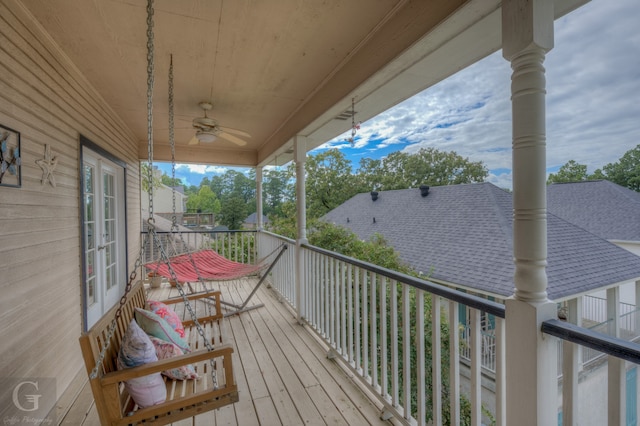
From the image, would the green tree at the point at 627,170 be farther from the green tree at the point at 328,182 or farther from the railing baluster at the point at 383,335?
the green tree at the point at 328,182

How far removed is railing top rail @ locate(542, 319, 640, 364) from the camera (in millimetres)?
859

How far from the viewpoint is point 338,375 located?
251 cm

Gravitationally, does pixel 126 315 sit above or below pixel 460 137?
below

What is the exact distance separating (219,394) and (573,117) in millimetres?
2463

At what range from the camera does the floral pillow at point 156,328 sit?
6.21 ft

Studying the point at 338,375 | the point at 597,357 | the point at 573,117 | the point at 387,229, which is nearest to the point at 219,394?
the point at 338,375

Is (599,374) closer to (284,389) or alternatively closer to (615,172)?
(615,172)

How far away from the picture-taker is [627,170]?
1.49 meters

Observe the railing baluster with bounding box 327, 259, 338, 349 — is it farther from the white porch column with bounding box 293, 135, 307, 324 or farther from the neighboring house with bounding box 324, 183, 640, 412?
the neighboring house with bounding box 324, 183, 640, 412

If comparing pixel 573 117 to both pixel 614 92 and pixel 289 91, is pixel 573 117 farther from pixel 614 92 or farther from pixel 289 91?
pixel 289 91

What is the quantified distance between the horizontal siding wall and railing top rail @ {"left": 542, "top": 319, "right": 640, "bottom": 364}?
2.63m

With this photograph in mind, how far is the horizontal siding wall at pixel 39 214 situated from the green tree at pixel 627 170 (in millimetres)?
3265

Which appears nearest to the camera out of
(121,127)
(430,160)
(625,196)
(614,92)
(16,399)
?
(614,92)

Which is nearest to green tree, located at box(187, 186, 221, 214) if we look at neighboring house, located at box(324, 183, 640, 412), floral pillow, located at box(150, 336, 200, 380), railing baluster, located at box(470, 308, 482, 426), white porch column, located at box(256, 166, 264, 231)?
neighboring house, located at box(324, 183, 640, 412)
